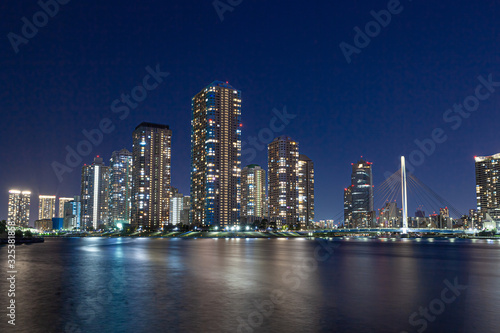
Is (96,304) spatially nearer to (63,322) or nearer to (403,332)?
(63,322)

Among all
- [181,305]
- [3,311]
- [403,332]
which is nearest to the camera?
[403,332]

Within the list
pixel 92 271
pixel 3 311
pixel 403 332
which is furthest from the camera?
pixel 92 271

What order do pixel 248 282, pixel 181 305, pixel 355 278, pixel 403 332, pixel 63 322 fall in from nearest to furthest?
pixel 403 332, pixel 63 322, pixel 181 305, pixel 248 282, pixel 355 278

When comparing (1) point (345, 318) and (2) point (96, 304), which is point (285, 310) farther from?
(2) point (96, 304)

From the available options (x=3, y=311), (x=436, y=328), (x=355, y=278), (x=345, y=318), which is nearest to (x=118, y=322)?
(x=3, y=311)

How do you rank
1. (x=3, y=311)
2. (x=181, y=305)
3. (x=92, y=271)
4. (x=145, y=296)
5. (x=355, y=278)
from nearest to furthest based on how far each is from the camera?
(x=3, y=311) → (x=181, y=305) → (x=145, y=296) → (x=355, y=278) → (x=92, y=271)

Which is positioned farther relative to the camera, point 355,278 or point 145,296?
point 355,278

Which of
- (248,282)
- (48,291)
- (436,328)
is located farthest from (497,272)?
(48,291)

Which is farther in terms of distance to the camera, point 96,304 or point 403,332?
point 96,304

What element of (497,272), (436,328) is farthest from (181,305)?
A: (497,272)
